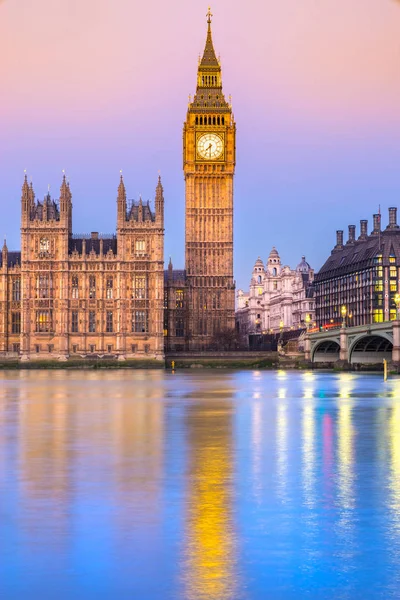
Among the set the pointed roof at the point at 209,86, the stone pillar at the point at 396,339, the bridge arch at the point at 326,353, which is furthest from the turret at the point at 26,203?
the stone pillar at the point at 396,339

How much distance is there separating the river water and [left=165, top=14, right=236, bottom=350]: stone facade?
10784cm

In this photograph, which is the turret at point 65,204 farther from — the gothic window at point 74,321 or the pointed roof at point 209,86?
the pointed roof at point 209,86

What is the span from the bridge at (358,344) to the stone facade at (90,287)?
67.7 ft

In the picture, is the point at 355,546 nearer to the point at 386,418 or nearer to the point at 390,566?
the point at 390,566

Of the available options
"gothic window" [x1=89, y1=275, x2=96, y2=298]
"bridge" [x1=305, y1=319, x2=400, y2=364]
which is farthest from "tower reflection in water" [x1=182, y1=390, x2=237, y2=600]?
"gothic window" [x1=89, y1=275, x2=96, y2=298]

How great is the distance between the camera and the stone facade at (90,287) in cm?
13325

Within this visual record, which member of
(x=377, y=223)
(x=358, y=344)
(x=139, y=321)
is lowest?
(x=358, y=344)

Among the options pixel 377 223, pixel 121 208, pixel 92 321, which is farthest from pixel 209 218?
pixel 377 223

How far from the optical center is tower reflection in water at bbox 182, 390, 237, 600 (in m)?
11.5

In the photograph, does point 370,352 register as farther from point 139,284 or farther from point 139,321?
point 139,284

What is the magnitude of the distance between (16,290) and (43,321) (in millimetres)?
7671

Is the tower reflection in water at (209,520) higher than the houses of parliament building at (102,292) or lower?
lower

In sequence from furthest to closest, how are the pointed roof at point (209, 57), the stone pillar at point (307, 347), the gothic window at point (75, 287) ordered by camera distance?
the pointed roof at point (209, 57) → the gothic window at point (75, 287) → the stone pillar at point (307, 347)

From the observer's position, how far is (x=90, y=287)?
443ft
